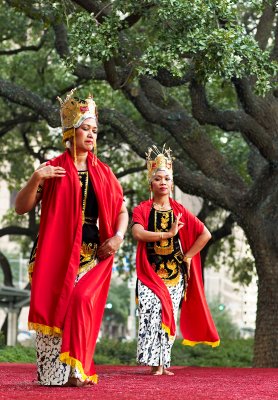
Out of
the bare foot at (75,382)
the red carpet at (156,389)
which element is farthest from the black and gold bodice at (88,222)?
the red carpet at (156,389)

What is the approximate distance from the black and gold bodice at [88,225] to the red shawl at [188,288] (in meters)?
3.17

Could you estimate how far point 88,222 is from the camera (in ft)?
31.1

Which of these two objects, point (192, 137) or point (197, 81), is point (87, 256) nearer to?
point (197, 81)

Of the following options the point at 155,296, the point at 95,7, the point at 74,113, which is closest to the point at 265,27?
the point at 95,7

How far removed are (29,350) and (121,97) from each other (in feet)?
24.5

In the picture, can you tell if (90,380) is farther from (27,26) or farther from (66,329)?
(27,26)

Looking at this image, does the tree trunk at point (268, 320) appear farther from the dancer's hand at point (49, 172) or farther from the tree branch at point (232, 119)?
the dancer's hand at point (49, 172)

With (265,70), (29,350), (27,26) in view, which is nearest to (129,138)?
(265,70)

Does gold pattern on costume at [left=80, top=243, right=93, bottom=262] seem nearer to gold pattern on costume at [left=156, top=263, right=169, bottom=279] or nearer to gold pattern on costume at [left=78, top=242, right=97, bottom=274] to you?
gold pattern on costume at [left=78, top=242, right=97, bottom=274]

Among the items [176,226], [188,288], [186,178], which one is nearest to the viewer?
[176,226]

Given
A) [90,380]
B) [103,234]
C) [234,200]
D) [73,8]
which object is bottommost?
[90,380]

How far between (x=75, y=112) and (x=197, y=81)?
24.8ft

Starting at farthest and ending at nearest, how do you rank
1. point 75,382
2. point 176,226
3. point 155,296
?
point 155,296, point 176,226, point 75,382

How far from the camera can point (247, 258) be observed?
96.9ft
